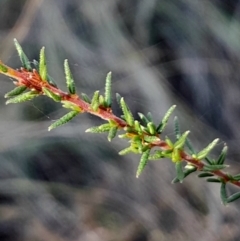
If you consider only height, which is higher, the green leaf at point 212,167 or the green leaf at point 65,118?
the green leaf at point 65,118

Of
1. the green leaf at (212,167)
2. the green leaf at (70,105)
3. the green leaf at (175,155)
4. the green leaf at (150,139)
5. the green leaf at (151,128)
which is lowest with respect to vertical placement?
the green leaf at (212,167)

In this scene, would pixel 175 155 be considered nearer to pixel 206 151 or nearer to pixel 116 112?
pixel 206 151

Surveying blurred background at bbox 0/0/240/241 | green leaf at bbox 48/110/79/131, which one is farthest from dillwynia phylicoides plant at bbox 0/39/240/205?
blurred background at bbox 0/0/240/241

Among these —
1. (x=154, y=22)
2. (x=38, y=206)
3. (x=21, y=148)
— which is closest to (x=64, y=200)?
(x=38, y=206)

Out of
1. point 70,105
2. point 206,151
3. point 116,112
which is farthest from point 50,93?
point 116,112

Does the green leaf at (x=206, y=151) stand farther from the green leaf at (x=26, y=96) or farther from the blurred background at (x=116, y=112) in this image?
the blurred background at (x=116, y=112)

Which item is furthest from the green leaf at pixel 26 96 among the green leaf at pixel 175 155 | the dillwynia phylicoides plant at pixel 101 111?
the green leaf at pixel 175 155

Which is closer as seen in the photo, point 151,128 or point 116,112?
point 151,128

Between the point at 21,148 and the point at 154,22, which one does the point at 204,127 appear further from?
the point at 21,148

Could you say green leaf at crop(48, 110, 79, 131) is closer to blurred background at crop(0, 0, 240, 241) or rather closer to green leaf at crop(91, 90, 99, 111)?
green leaf at crop(91, 90, 99, 111)
